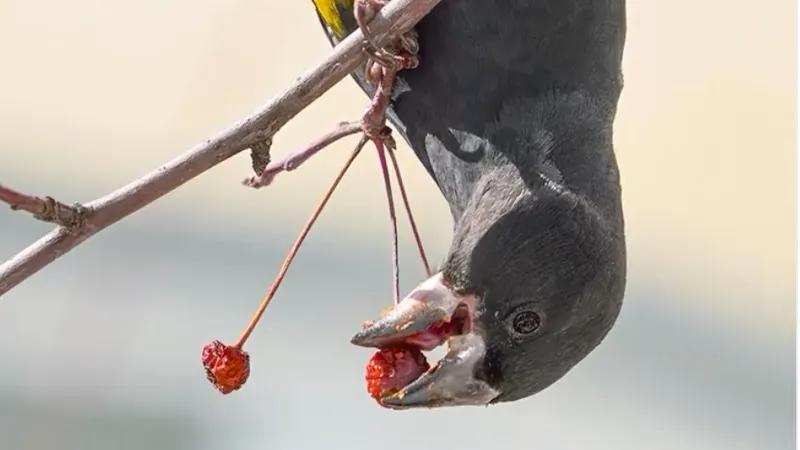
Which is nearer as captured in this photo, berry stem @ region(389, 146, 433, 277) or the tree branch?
the tree branch

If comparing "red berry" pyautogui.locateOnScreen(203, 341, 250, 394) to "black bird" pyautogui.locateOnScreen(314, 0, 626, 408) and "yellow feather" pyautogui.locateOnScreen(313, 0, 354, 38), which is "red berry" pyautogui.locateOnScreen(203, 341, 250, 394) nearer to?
"black bird" pyautogui.locateOnScreen(314, 0, 626, 408)

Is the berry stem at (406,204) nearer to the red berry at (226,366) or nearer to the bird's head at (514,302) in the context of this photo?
the bird's head at (514,302)

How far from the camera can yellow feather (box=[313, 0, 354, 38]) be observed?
3.51 feet

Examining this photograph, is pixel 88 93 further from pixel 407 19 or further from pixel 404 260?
pixel 407 19

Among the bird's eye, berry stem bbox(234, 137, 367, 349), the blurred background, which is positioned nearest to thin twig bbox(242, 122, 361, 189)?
berry stem bbox(234, 137, 367, 349)

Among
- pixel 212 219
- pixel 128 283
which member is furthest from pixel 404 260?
pixel 128 283

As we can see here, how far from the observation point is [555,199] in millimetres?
1023

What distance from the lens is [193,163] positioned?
0.81m

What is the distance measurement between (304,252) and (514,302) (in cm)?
131

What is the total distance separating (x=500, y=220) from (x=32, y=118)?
151 cm

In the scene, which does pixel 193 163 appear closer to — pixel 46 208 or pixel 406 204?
pixel 46 208

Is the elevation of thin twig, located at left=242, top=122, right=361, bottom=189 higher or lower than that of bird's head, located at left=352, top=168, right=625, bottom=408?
higher

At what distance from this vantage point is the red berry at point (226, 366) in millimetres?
948

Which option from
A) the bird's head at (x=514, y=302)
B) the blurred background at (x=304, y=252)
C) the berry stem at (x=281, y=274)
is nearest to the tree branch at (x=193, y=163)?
the berry stem at (x=281, y=274)
